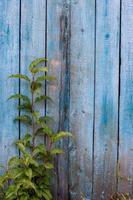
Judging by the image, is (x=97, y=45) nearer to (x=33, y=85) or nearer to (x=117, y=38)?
(x=117, y=38)

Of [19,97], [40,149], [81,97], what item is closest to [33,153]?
[40,149]

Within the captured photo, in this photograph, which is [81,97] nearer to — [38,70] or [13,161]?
[38,70]

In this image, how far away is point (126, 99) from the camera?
4.47 m

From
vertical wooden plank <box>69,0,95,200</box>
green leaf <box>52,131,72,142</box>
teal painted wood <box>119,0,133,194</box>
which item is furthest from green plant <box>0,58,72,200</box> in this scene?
teal painted wood <box>119,0,133,194</box>

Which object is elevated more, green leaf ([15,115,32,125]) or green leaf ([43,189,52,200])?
green leaf ([15,115,32,125])

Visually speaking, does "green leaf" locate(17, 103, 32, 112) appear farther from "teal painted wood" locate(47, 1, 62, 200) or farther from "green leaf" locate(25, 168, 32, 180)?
"green leaf" locate(25, 168, 32, 180)

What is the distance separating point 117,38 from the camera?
4.45 m

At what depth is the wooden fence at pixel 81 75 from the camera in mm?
4434

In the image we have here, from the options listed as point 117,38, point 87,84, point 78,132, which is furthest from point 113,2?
point 78,132

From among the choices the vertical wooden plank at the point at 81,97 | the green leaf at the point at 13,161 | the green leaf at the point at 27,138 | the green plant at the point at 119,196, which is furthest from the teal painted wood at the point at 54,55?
the green plant at the point at 119,196

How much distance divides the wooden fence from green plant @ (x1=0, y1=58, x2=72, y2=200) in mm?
84

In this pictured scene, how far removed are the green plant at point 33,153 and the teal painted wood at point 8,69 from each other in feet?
0.26

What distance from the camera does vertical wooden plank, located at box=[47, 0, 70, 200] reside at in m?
4.43

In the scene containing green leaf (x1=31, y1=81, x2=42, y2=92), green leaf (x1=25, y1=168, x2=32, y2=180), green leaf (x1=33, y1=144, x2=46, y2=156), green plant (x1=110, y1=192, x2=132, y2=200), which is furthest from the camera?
green plant (x1=110, y1=192, x2=132, y2=200)
